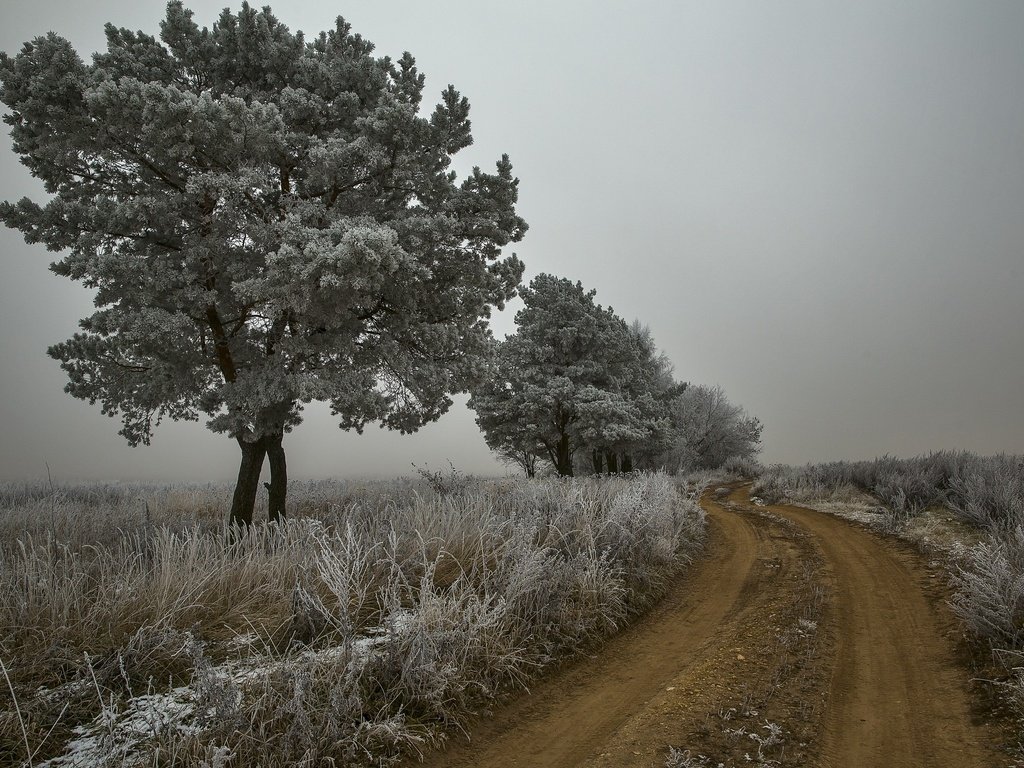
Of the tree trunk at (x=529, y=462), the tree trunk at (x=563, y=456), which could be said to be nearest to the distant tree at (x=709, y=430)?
the tree trunk at (x=529, y=462)

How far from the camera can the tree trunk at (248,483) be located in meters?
10.2

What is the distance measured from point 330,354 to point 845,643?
30.8 ft

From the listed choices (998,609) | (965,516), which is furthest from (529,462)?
(998,609)

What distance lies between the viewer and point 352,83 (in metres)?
10.4

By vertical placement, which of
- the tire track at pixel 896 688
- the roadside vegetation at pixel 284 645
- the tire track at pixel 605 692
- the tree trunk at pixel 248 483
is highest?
the tree trunk at pixel 248 483

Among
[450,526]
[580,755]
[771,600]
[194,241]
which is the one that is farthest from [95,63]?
[771,600]

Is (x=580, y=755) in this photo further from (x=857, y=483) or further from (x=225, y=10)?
(x=857, y=483)

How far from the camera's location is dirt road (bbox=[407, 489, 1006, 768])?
131 inches

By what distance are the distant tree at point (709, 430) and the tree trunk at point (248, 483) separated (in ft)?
97.9

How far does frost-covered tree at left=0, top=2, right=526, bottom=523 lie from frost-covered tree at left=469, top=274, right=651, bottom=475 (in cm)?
1105

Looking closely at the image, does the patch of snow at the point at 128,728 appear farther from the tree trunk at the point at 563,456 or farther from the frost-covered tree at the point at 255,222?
the tree trunk at the point at 563,456

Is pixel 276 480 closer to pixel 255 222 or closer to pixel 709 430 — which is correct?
pixel 255 222

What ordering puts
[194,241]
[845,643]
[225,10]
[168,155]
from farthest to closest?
[225,10] < [194,241] < [168,155] < [845,643]

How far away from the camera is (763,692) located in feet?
13.4
